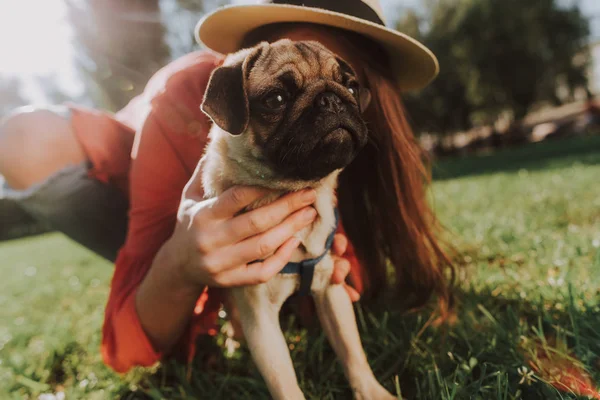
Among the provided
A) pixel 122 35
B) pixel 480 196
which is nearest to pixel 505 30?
pixel 480 196

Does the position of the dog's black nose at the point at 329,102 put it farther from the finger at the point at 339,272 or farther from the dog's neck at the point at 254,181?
the finger at the point at 339,272

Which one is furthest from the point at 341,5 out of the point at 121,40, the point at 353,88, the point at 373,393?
the point at 121,40

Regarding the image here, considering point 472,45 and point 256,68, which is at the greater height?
point 472,45

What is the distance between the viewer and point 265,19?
2.06m

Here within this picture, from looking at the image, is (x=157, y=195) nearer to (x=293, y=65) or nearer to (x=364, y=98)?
(x=293, y=65)

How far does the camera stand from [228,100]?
5.55 ft

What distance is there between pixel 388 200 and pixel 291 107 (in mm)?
970

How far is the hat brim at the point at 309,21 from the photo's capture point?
1.92 m

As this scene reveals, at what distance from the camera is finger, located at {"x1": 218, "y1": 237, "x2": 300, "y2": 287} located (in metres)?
1.73

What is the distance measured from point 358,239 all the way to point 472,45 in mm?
23275

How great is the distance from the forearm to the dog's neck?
0.40 m

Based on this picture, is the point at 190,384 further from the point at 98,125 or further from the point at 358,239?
the point at 98,125

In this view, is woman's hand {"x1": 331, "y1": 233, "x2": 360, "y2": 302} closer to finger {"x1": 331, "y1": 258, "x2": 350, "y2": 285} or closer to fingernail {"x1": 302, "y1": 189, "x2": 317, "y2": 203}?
finger {"x1": 331, "y1": 258, "x2": 350, "y2": 285}

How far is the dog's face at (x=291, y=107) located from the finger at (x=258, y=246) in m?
0.23
